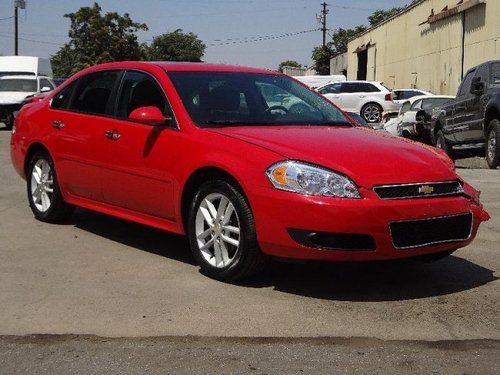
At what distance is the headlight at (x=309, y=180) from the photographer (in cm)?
464

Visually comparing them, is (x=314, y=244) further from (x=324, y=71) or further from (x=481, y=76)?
(x=324, y=71)

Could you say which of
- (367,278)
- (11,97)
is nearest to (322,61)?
(11,97)

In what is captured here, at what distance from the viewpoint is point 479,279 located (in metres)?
5.37

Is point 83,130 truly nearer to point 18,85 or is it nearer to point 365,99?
point 18,85

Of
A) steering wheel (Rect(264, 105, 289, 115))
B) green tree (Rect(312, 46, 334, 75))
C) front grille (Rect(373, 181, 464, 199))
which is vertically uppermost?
green tree (Rect(312, 46, 334, 75))

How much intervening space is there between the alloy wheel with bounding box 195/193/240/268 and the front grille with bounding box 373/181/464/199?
3.25ft

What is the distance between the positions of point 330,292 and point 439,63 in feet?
95.2

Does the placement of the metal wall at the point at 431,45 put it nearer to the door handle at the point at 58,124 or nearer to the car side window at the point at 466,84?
the car side window at the point at 466,84

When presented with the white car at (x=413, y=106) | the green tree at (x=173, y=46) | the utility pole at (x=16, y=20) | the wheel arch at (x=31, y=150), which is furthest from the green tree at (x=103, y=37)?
the wheel arch at (x=31, y=150)

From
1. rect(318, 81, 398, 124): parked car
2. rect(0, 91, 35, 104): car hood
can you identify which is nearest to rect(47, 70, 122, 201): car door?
rect(0, 91, 35, 104): car hood

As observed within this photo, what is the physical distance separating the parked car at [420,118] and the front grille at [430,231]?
1249 cm

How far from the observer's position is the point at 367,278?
539 centimetres

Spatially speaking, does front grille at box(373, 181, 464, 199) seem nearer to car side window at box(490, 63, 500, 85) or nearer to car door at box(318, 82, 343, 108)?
car side window at box(490, 63, 500, 85)

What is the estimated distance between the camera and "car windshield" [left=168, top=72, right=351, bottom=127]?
18.6 ft
